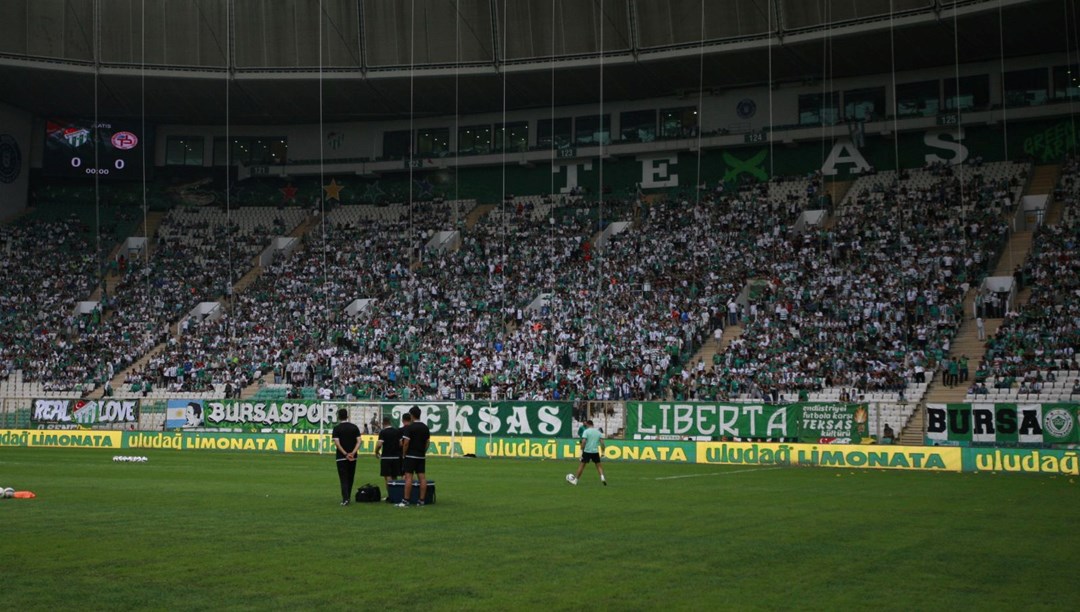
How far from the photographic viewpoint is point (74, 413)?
4816 cm

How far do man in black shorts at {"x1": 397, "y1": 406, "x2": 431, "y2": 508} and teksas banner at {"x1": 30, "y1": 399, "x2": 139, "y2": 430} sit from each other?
31006 mm

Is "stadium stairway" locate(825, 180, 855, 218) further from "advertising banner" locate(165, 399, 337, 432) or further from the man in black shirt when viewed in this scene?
the man in black shirt

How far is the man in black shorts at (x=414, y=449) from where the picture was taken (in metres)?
19.6

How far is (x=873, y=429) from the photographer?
121 feet

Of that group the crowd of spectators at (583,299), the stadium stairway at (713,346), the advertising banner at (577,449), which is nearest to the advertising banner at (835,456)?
the advertising banner at (577,449)

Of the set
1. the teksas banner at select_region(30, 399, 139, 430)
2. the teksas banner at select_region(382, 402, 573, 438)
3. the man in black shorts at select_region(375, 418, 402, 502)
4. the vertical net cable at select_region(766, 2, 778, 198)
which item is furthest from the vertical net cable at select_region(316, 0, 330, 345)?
the man in black shorts at select_region(375, 418, 402, 502)

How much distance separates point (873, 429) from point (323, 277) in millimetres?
35188

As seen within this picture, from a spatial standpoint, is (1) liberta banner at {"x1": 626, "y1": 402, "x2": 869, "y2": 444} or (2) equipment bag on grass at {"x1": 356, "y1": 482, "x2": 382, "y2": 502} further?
(1) liberta banner at {"x1": 626, "y1": 402, "x2": 869, "y2": 444}

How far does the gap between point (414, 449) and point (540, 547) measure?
19.1 ft

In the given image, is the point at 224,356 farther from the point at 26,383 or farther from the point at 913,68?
the point at 913,68

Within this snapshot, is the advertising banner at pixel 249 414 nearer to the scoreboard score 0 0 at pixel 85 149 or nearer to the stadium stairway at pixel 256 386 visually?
the stadium stairway at pixel 256 386

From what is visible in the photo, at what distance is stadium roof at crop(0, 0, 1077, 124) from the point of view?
54.5 metres

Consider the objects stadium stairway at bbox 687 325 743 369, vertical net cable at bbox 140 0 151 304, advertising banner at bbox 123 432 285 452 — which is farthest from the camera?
vertical net cable at bbox 140 0 151 304

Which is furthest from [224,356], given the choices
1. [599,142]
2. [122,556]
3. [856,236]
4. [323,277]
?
[122,556]
